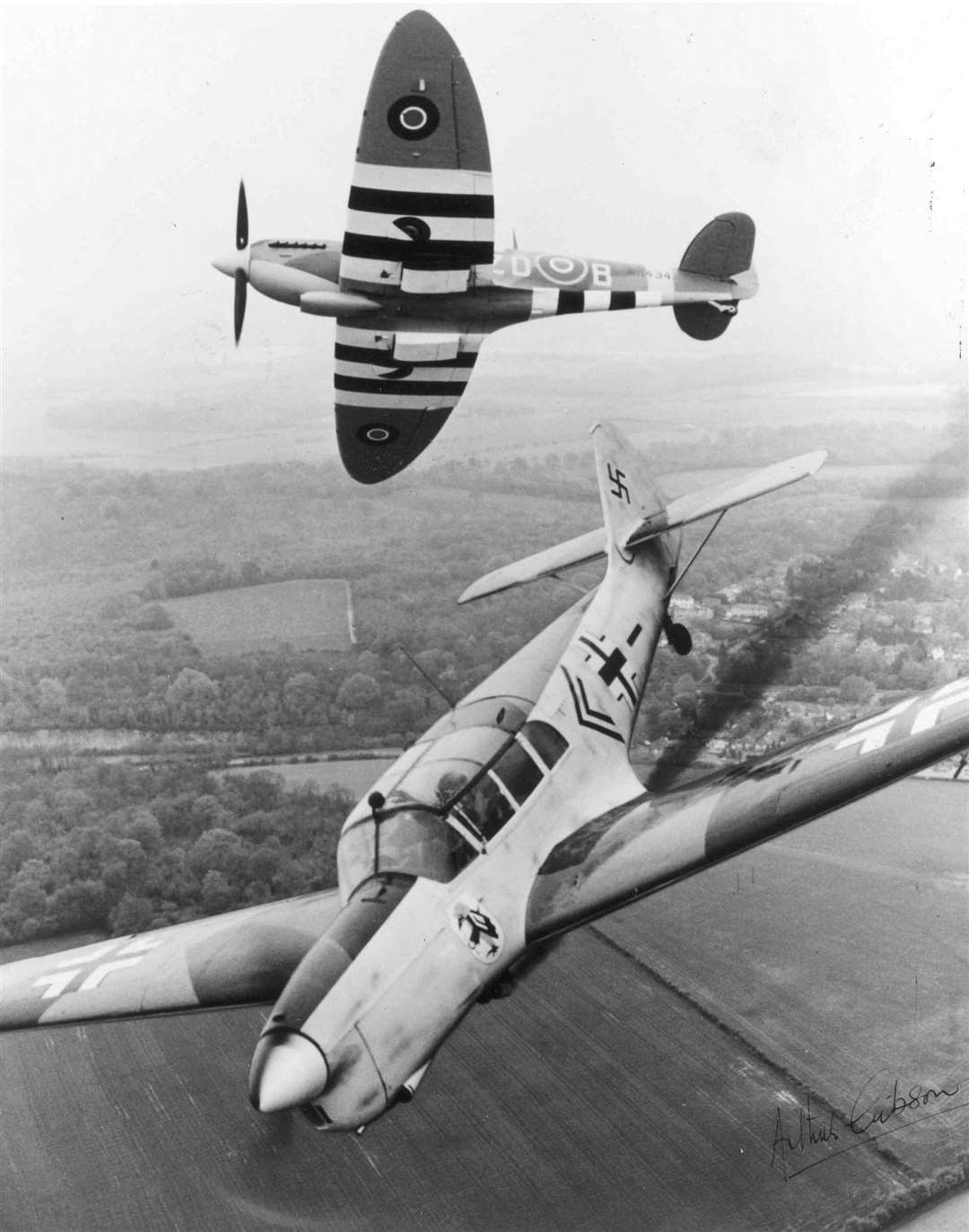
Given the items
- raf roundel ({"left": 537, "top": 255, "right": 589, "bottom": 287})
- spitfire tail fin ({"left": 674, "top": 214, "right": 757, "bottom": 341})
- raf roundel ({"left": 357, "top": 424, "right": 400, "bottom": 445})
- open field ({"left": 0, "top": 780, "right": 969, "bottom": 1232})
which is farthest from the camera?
spitfire tail fin ({"left": 674, "top": 214, "right": 757, "bottom": 341})

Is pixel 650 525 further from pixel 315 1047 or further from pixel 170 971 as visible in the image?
pixel 315 1047

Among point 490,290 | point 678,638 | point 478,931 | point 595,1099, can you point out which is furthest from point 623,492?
point 595,1099

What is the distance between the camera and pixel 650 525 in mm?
10688

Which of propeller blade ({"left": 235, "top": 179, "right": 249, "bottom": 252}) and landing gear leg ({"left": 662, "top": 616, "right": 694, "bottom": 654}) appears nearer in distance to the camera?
propeller blade ({"left": 235, "top": 179, "right": 249, "bottom": 252})

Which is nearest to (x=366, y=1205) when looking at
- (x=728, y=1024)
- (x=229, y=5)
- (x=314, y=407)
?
(x=728, y=1024)

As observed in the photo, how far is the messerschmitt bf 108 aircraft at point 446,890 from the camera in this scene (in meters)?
6.28

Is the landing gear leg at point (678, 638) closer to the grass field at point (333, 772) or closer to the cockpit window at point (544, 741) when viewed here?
the cockpit window at point (544, 741)

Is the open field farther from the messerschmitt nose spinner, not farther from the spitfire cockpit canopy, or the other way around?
the messerschmitt nose spinner

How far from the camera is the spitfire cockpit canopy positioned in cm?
731

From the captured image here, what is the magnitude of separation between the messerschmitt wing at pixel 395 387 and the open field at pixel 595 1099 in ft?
15.3

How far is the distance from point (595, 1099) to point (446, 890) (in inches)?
97.0

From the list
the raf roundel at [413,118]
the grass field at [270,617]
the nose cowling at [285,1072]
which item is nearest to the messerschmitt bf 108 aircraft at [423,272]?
the raf roundel at [413,118]
